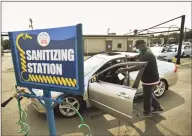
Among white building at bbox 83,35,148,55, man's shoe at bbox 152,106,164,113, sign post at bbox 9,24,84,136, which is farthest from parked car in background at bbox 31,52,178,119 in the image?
white building at bbox 83,35,148,55

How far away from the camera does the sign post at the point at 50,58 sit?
1454mm

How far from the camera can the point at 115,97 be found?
3.16 metres

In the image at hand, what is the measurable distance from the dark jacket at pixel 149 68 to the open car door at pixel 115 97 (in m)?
0.24

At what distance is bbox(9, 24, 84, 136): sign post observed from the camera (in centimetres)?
145

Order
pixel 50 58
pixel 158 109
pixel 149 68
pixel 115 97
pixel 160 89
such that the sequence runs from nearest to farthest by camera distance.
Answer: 1. pixel 50 58
2. pixel 115 97
3. pixel 149 68
4. pixel 158 109
5. pixel 160 89

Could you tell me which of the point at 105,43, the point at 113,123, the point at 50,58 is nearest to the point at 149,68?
the point at 113,123

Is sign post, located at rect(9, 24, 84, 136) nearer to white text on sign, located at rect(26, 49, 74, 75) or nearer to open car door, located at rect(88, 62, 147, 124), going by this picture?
white text on sign, located at rect(26, 49, 74, 75)

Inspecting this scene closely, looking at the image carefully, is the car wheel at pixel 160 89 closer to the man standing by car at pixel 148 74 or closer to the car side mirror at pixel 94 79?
the man standing by car at pixel 148 74

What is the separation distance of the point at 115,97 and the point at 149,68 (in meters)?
1.02

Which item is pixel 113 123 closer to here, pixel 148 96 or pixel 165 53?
pixel 148 96

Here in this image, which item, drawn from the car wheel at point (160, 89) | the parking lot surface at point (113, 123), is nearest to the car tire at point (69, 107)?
the parking lot surface at point (113, 123)

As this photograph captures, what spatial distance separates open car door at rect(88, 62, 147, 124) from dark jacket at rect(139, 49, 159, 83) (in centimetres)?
24

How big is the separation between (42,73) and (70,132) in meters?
2.01

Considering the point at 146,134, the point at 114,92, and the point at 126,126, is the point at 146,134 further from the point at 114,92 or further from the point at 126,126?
the point at 114,92
